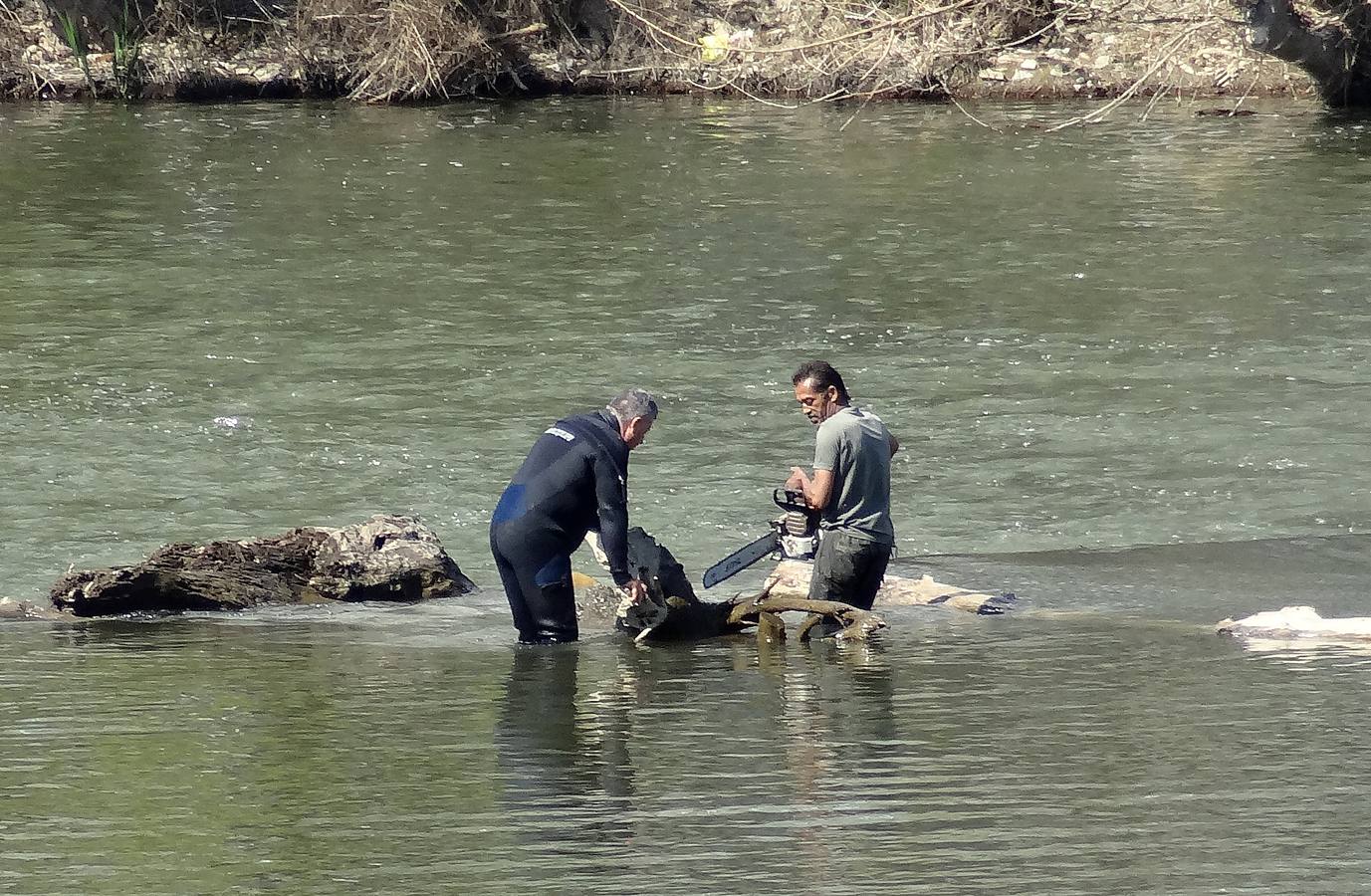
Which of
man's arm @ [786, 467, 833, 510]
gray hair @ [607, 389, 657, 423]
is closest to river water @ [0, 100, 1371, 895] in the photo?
man's arm @ [786, 467, 833, 510]

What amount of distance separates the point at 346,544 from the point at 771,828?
4.67m

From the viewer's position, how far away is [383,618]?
33.0ft

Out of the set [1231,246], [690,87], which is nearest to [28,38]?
[690,87]

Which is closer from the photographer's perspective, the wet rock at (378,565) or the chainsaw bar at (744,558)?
the chainsaw bar at (744,558)

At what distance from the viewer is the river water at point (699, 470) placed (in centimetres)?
636

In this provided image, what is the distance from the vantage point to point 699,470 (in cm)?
1334

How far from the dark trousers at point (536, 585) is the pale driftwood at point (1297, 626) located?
2.88m

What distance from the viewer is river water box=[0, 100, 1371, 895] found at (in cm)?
636

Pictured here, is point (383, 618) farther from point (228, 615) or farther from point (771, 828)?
point (771, 828)

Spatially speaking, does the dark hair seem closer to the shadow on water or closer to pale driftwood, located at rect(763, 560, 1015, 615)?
pale driftwood, located at rect(763, 560, 1015, 615)

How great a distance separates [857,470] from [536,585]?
1.51m

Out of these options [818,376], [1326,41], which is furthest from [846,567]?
[1326,41]

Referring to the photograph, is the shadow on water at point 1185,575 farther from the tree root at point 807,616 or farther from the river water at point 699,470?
the tree root at point 807,616

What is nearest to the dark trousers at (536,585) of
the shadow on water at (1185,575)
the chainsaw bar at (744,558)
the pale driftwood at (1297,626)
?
the chainsaw bar at (744,558)
